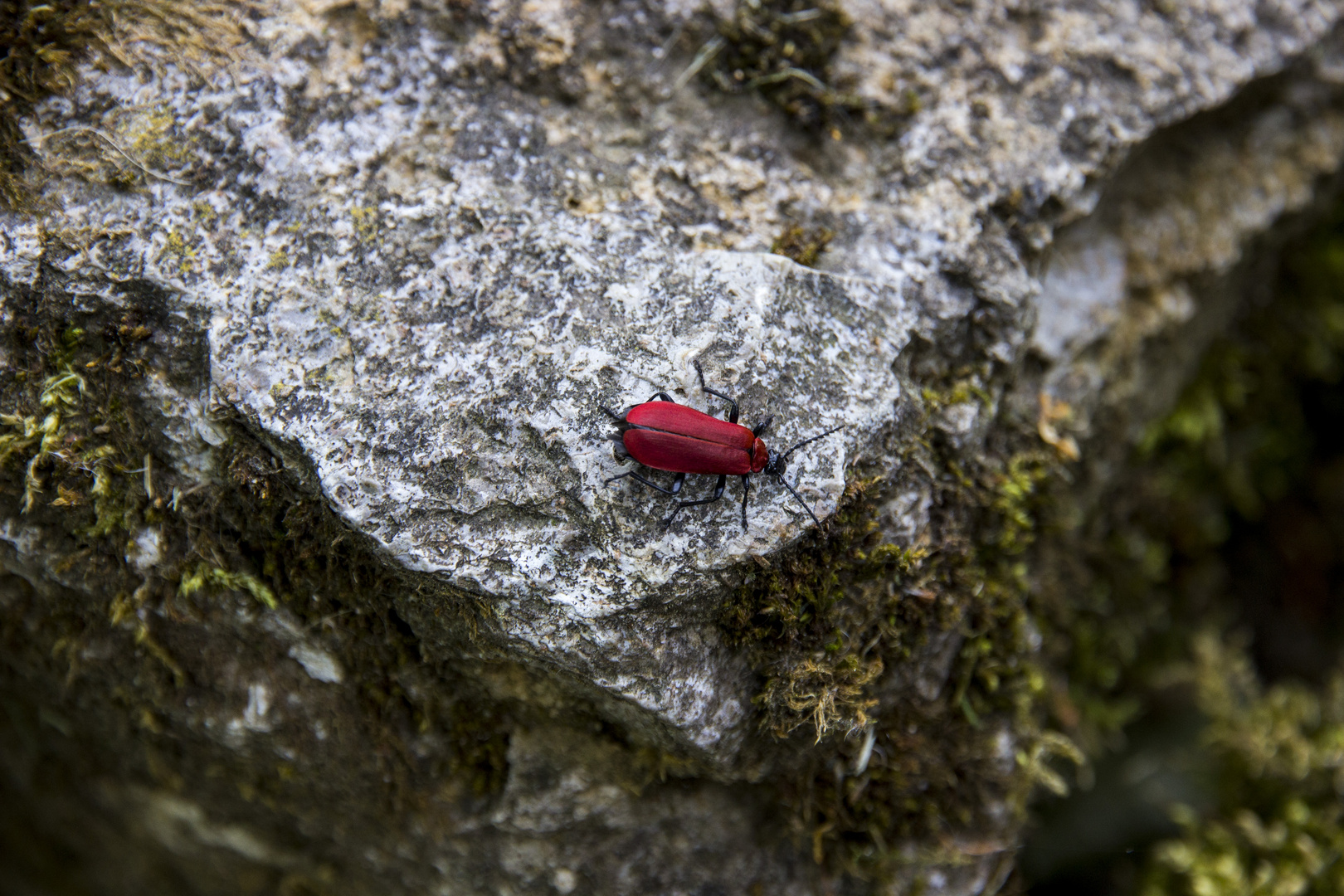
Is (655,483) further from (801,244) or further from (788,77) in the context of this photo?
(788,77)

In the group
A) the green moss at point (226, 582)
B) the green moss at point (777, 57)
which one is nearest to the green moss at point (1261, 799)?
the green moss at point (777, 57)

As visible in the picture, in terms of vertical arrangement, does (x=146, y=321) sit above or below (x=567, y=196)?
below

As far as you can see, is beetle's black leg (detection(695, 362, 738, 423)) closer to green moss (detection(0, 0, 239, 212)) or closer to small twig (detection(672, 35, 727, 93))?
small twig (detection(672, 35, 727, 93))

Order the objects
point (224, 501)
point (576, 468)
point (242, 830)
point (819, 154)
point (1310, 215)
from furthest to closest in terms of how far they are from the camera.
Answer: point (1310, 215) → point (242, 830) → point (819, 154) → point (224, 501) → point (576, 468)

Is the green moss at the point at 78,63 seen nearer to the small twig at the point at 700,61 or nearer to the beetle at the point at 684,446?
the small twig at the point at 700,61

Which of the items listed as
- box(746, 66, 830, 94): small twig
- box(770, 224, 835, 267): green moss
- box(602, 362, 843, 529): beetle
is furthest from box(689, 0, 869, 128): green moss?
box(602, 362, 843, 529): beetle

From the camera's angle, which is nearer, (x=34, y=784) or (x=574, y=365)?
(x=574, y=365)

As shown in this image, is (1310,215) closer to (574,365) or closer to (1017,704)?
(1017,704)

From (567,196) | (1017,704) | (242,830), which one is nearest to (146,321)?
(567,196)
